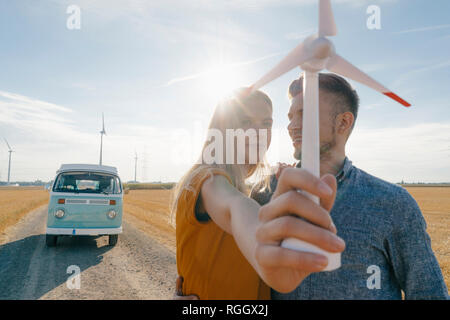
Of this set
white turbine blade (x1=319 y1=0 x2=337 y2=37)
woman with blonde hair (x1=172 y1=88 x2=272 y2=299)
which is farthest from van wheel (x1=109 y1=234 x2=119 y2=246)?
white turbine blade (x1=319 y1=0 x2=337 y2=37)

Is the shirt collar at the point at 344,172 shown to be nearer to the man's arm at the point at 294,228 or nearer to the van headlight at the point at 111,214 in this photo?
the man's arm at the point at 294,228

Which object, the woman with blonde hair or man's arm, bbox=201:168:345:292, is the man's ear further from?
man's arm, bbox=201:168:345:292

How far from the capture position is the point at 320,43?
1.28m

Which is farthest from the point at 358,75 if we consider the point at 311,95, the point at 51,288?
the point at 51,288

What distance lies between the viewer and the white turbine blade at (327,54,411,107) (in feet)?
5.11

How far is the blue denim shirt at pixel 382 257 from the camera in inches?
74.8

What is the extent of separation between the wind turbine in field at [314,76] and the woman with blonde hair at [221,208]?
0.98ft

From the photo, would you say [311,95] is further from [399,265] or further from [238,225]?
[399,265]

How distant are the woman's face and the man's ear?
67 cm

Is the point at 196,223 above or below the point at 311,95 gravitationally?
below

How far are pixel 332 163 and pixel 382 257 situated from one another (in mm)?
808

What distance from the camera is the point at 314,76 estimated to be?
4.25ft

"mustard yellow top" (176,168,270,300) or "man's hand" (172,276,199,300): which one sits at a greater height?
"mustard yellow top" (176,168,270,300)
